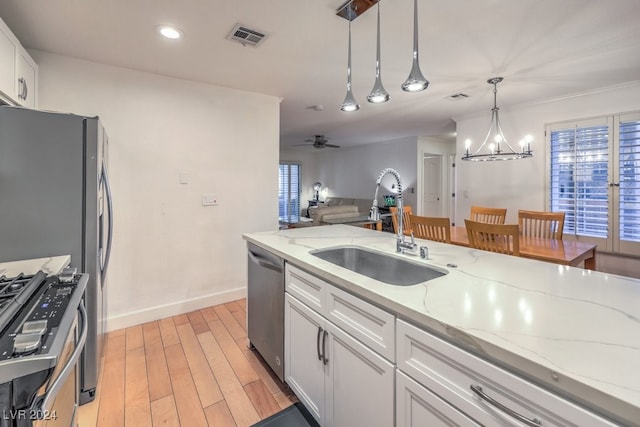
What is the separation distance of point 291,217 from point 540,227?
6.77 m

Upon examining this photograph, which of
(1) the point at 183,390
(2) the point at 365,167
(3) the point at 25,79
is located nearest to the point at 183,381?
(1) the point at 183,390

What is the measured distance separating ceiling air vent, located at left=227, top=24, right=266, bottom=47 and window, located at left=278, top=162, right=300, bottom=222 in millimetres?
6528

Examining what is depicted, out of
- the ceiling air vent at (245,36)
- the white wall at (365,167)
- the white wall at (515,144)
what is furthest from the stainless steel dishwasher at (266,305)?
the white wall at (365,167)

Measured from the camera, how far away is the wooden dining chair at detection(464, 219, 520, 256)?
2141mm

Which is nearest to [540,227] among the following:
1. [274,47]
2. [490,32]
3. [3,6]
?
[490,32]

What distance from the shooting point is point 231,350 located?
226 centimetres

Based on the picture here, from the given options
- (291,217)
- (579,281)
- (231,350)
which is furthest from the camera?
(291,217)

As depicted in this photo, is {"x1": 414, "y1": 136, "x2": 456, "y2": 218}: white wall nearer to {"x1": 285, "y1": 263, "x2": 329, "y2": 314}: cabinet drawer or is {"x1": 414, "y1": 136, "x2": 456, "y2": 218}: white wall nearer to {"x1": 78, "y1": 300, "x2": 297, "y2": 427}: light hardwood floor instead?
{"x1": 78, "y1": 300, "x2": 297, "y2": 427}: light hardwood floor

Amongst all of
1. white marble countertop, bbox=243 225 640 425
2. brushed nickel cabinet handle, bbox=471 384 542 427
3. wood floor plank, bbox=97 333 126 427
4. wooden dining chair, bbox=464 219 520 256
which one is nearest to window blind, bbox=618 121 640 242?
wooden dining chair, bbox=464 219 520 256

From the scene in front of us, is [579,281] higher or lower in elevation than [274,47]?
lower

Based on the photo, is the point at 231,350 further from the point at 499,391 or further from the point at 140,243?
the point at 499,391

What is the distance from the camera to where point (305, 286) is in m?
1.51

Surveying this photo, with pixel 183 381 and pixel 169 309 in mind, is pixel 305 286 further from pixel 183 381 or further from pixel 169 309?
pixel 169 309

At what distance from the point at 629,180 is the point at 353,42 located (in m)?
3.34
